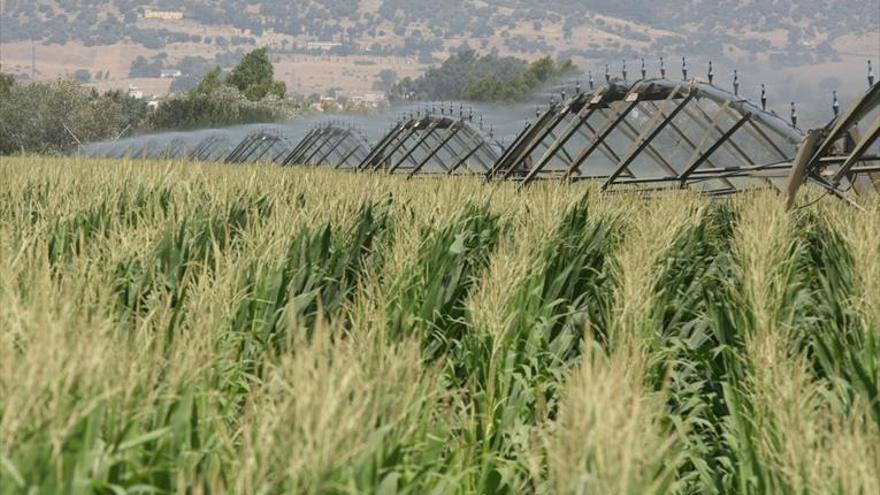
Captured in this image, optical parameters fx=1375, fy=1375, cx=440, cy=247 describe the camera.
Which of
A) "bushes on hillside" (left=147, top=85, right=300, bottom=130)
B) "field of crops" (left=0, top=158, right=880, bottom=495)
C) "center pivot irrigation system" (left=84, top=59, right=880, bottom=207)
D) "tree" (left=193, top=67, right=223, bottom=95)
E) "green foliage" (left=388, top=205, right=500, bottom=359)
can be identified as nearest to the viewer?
"field of crops" (left=0, top=158, right=880, bottom=495)

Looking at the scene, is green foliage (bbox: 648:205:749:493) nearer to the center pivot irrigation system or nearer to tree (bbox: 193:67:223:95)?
the center pivot irrigation system

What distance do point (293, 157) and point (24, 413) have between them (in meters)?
41.7

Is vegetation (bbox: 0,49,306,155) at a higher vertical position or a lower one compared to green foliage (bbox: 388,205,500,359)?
lower

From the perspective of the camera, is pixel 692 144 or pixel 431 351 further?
pixel 692 144

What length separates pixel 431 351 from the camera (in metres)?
6.26

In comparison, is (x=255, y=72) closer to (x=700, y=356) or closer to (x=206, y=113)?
(x=206, y=113)

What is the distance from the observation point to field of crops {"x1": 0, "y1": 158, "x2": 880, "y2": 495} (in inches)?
110

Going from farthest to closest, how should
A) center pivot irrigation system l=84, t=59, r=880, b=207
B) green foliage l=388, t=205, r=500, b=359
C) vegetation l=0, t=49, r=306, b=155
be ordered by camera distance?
vegetation l=0, t=49, r=306, b=155
center pivot irrigation system l=84, t=59, r=880, b=207
green foliage l=388, t=205, r=500, b=359

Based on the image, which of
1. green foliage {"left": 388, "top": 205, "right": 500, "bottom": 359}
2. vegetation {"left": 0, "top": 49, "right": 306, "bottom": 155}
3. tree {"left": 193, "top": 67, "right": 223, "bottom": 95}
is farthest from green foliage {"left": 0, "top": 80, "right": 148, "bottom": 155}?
green foliage {"left": 388, "top": 205, "right": 500, "bottom": 359}

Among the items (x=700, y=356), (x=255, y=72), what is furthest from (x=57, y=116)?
(x=700, y=356)

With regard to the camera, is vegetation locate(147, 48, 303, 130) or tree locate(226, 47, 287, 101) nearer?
vegetation locate(147, 48, 303, 130)

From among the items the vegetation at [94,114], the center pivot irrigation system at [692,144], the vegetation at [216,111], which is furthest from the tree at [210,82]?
the center pivot irrigation system at [692,144]

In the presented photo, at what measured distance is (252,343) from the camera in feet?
19.5

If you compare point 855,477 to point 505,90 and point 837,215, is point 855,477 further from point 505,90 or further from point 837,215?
point 505,90
